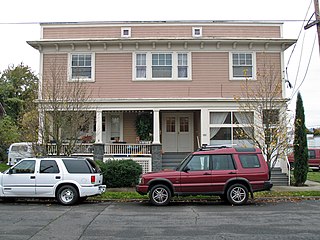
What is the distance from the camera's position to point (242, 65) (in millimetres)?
19859

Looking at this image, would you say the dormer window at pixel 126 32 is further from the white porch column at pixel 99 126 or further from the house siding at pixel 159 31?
the white porch column at pixel 99 126

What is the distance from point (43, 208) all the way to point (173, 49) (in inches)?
442

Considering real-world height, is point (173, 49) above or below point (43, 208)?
above

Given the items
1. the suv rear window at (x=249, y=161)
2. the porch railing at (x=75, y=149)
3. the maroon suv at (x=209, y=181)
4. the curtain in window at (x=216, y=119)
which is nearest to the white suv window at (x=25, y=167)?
the porch railing at (x=75, y=149)

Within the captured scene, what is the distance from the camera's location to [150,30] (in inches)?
799

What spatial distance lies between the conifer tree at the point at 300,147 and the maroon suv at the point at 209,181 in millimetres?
6450

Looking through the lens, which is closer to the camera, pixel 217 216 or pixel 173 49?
pixel 217 216

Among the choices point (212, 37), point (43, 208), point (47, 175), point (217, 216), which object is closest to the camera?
point (217, 216)

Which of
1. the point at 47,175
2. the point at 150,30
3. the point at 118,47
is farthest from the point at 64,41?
the point at 47,175

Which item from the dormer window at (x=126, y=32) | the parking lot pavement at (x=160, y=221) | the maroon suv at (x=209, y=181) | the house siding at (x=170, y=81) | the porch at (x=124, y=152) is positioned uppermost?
the dormer window at (x=126, y=32)

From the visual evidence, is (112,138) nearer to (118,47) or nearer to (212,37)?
(118,47)

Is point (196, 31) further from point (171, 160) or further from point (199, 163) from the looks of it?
point (199, 163)

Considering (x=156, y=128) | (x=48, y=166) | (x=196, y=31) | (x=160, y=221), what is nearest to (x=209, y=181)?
(x=160, y=221)

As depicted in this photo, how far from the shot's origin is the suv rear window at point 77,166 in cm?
1283
